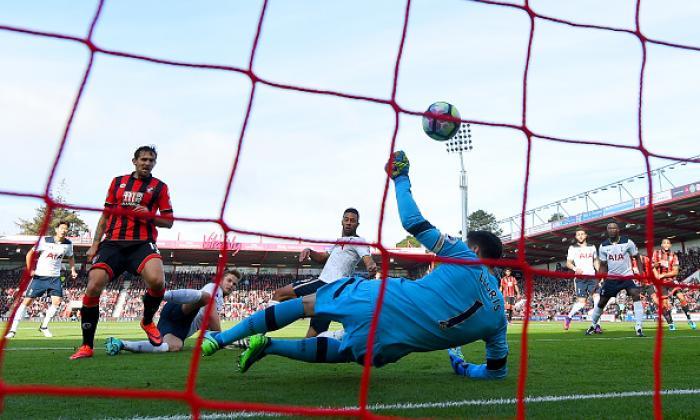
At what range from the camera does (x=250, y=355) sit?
3262 mm

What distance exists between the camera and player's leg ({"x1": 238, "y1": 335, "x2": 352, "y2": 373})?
326 cm

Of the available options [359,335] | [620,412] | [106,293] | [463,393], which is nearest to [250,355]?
[359,335]

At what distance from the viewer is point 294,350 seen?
3.35m

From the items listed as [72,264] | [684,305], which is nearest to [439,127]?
[72,264]

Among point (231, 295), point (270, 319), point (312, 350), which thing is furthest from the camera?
point (231, 295)

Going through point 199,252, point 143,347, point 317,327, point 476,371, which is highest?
point 199,252

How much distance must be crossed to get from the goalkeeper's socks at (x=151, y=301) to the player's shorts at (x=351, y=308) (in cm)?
195

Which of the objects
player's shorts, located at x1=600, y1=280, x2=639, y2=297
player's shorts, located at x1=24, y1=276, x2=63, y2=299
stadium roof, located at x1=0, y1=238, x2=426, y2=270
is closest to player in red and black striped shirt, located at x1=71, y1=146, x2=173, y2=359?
player's shorts, located at x1=24, y1=276, x2=63, y2=299

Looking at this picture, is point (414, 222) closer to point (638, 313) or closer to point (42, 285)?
point (638, 313)

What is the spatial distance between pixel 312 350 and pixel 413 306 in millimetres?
763

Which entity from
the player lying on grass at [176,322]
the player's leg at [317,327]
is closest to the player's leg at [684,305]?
the player's leg at [317,327]

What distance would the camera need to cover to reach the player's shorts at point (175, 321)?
17.9 ft

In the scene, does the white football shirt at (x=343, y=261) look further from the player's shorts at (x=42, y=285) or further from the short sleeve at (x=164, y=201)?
the player's shorts at (x=42, y=285)

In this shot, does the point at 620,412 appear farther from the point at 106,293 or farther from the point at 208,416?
the point at 106,293
